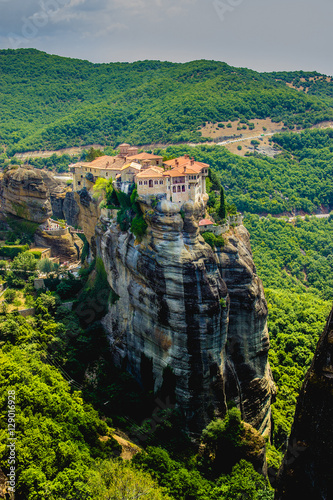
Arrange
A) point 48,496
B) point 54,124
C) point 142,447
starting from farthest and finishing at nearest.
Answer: point 54,124 → point 142,447 → point 48,496

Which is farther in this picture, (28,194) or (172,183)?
(28,194)

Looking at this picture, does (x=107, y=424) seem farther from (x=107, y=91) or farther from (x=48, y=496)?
(x=107, y=91)

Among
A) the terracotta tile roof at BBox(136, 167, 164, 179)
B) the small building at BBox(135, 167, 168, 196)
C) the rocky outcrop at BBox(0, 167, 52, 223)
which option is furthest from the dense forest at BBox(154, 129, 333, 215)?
the small building at BBox(135, 167, 168, 196)

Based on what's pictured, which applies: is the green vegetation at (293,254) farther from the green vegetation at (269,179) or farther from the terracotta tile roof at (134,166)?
the terracotta tile roof at (134,166)

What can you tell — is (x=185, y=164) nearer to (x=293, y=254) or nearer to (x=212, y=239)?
(x=212, y=239)

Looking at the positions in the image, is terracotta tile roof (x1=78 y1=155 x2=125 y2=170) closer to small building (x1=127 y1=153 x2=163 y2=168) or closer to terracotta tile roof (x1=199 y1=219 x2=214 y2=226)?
small building (x1=127 y1=153 x2=163 y2=168)

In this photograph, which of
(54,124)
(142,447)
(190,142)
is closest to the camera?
(142,447)

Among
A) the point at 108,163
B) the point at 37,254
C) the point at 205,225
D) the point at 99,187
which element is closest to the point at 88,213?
the point at 99,187

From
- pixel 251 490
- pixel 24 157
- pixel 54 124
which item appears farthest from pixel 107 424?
pixel 54 124
